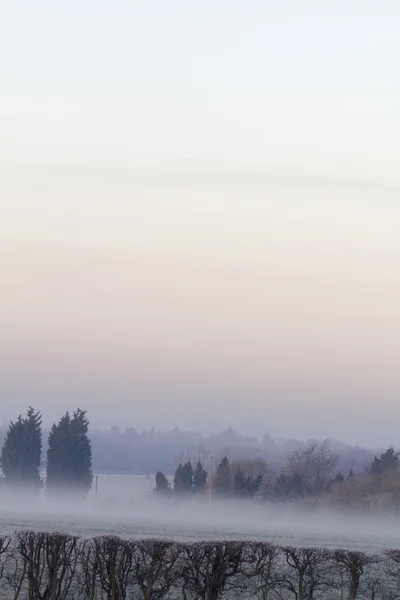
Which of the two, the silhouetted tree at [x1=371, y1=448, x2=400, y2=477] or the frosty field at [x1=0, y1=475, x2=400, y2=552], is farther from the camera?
the silhouetted tree at [x1=371, y1=448, x2=400, y2=477]

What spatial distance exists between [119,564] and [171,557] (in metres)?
1.03

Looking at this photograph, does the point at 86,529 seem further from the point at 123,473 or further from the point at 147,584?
the point at 123,473

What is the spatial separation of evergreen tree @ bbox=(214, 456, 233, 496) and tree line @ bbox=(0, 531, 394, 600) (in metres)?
56.5

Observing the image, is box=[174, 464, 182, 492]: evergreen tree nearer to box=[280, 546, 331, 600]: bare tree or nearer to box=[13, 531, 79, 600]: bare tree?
box=[280, 546, 331, 600]: bare tree

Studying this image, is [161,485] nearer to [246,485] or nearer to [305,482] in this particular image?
[246,485]

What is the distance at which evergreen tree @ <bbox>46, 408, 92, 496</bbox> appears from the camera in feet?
268

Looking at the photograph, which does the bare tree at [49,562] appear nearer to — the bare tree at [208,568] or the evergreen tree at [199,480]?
the bare tree at [208,568]

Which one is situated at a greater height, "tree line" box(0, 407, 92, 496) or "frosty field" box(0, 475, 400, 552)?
"tree line" box(0, 407, 92, 496)

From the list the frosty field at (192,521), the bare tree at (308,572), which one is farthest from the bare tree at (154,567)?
the frosty field at (192,521)

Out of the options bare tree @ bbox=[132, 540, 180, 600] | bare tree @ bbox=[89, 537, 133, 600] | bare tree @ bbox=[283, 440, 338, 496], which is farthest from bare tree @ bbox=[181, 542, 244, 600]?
bare tree @ bbox=[283, 440, 338, 496]

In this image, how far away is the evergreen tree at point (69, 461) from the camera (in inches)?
3216

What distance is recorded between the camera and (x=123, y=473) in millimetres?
149000

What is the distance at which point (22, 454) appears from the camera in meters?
83.6

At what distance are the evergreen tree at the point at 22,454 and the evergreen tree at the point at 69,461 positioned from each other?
51.2 inches
